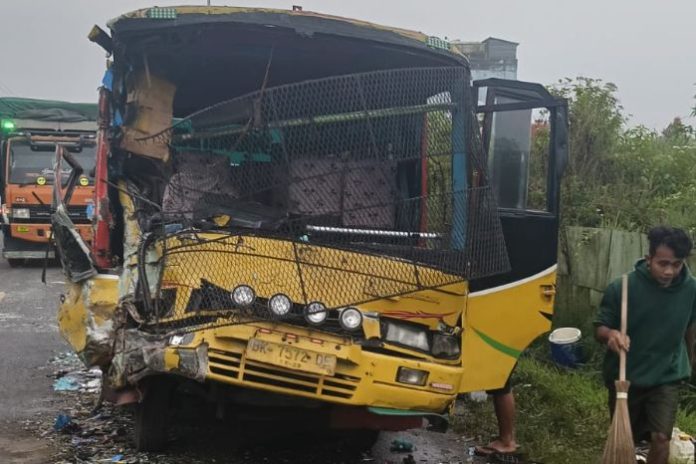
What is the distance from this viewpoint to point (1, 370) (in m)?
7.12

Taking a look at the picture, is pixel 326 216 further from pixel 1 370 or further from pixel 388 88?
pixel 1 370

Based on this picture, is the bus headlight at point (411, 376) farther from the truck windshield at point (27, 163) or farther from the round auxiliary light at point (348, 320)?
the truck windshield at point (27, 163)

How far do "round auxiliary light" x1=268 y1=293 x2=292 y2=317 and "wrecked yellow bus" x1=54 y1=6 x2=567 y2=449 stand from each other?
0.04 feet

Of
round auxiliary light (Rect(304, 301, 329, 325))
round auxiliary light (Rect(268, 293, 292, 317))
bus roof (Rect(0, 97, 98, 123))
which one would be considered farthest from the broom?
bus roof (Rect(0, 97, 98, 123))

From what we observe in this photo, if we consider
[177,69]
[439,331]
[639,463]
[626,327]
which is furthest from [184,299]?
[639,463]

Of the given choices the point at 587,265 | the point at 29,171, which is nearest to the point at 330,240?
the point at 587,265

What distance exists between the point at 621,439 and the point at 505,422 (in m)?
1.53

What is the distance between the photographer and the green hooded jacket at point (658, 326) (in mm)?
4008

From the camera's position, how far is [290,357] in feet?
13.3

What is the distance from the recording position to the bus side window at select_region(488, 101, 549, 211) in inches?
190

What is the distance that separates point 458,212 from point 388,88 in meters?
0.75

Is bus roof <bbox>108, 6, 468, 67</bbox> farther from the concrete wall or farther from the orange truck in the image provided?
the orange truck

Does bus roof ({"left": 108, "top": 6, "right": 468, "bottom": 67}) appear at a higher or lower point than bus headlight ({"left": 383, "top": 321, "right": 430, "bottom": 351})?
higher

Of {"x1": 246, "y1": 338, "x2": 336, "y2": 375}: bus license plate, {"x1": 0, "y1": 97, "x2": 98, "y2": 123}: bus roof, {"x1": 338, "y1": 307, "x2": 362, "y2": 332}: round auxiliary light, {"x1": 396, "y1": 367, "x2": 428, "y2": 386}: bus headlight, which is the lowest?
{"x1": 396, "y1": 367, "x2": 428, "y2": 386}: bus headlight
